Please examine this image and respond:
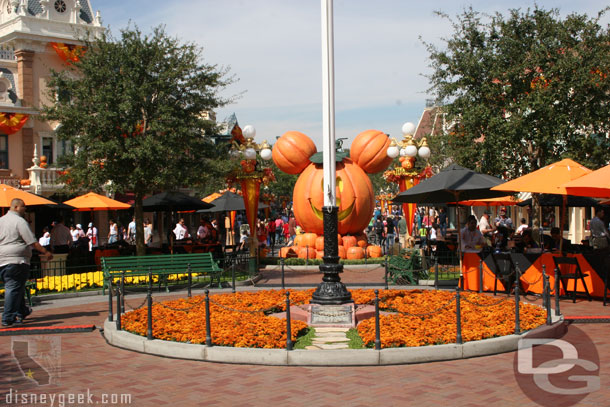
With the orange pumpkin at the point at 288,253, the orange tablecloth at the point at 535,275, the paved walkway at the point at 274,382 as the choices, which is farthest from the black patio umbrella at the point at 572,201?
the paved walkway at the point at 274,382

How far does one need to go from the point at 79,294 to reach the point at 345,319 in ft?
25.4

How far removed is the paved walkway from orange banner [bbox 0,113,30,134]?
2749 cm

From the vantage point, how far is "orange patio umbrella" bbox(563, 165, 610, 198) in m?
11.9

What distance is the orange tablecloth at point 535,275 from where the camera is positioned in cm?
1285

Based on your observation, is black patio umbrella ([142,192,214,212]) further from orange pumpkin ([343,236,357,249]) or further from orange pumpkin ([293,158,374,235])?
orange pumpkin ([343,236,357,249])

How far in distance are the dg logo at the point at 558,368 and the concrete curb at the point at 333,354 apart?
0.39 metres

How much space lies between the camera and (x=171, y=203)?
19.8m

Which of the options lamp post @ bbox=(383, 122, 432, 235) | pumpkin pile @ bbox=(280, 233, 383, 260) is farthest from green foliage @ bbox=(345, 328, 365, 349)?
lamp post @ bbox=(383, 122, 432, 235)

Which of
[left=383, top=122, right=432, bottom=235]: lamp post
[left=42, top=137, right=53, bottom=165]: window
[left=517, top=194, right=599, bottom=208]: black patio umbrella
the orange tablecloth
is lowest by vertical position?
the orange tablecloth

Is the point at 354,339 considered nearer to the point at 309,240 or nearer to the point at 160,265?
the point at 160,265

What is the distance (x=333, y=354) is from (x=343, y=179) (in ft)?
44.3

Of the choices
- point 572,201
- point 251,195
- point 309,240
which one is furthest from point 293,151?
point 572,201

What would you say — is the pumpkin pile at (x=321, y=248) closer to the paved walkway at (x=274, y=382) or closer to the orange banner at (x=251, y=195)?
the orange banner at (x=251, y=195)

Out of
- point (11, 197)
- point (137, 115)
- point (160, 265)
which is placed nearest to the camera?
point (160, 265)
